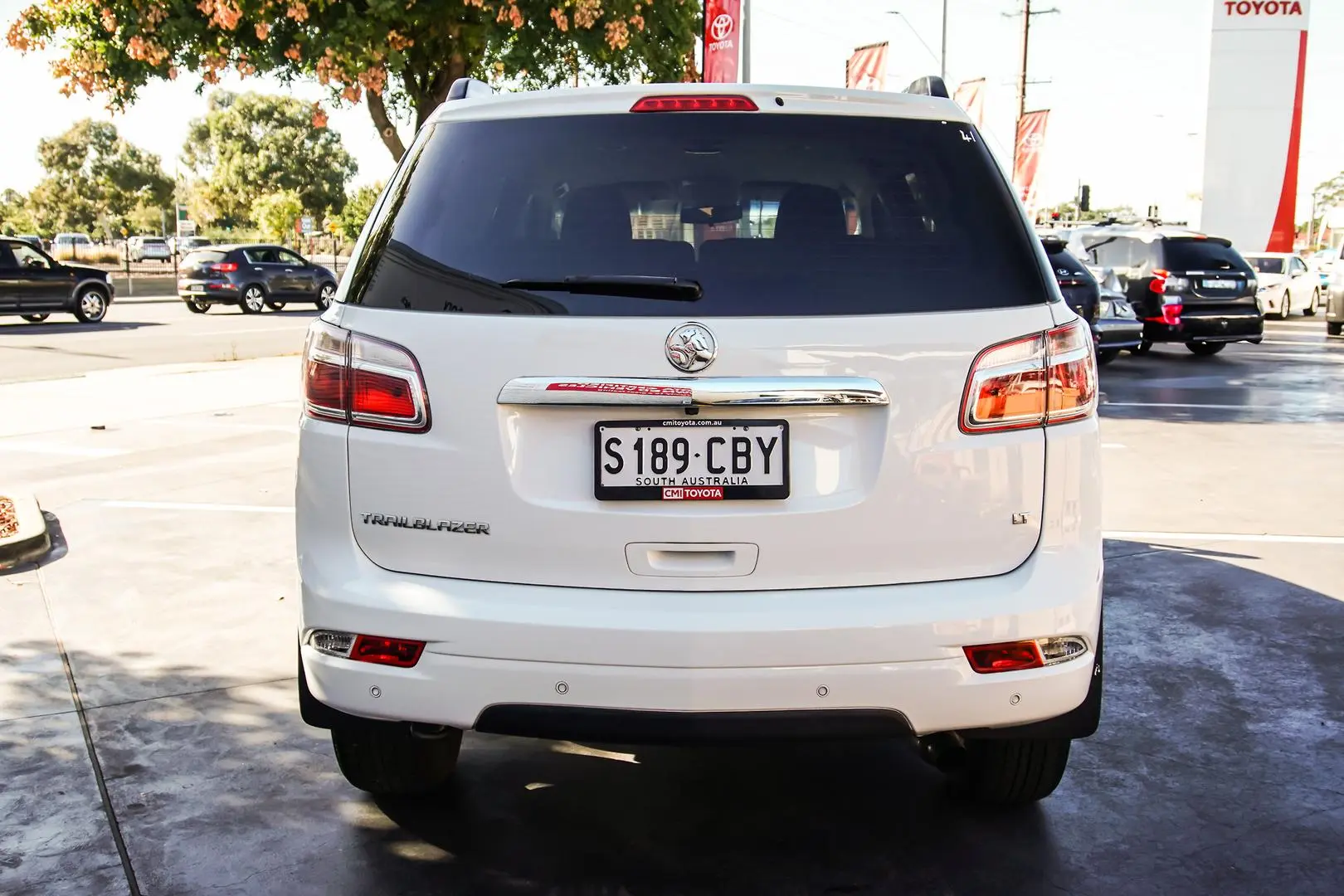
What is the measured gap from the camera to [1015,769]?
11.5ft

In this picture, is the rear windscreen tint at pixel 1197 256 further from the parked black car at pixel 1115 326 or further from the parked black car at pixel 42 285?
the parked black car at pixel 42 285

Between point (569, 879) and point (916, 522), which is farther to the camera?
point (569, 879)

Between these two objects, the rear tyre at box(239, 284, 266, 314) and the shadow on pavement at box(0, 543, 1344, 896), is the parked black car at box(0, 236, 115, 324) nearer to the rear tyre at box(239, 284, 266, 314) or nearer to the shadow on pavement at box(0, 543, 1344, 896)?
the rear tyre at box(239, 284, 266, 314)

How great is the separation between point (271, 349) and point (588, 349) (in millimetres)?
18890

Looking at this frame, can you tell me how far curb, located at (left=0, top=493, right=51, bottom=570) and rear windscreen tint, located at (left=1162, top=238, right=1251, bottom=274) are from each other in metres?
15.9

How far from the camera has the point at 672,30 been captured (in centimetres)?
1542

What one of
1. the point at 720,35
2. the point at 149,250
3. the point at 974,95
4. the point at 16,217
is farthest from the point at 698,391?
the point at 16,217

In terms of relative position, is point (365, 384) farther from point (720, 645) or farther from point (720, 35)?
point (720, 35)

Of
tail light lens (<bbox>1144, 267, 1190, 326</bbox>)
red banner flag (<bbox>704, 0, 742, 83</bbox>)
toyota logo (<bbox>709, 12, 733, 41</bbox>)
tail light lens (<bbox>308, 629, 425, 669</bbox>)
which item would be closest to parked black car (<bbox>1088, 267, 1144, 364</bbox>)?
tail light lens (<bbox>1144, 267, 1190, 326</bbox>)

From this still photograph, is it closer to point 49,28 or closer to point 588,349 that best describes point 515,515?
point 588,349

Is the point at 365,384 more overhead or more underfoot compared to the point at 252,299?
more overhead

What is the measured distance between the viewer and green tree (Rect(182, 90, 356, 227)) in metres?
93.7

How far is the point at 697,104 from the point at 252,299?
30421 millimetres

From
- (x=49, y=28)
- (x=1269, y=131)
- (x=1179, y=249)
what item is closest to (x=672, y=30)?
(x=49, y=28)
